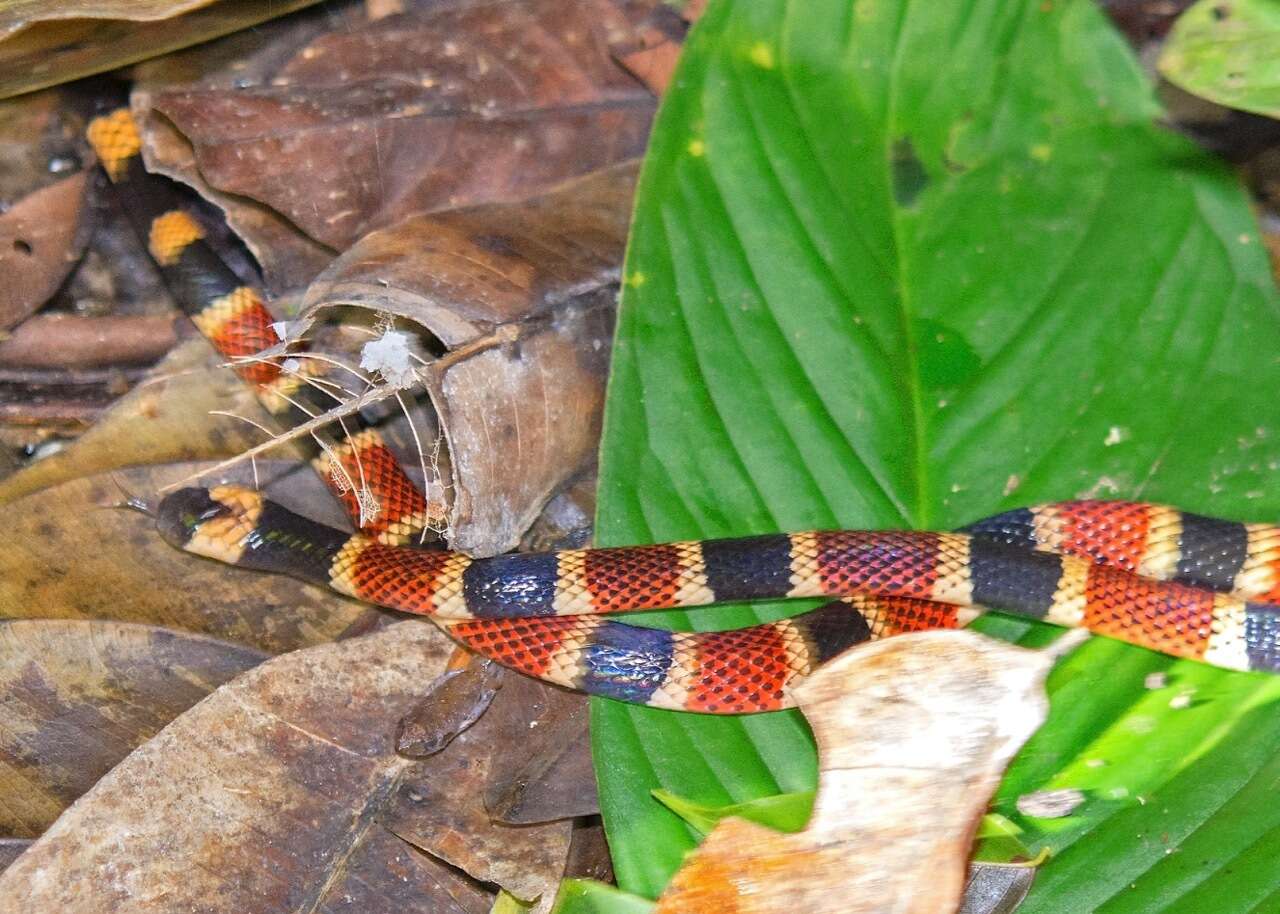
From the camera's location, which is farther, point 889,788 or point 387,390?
point 387,390

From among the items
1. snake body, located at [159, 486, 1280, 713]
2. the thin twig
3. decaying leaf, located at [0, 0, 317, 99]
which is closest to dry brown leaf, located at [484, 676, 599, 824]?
snake body, located at [159, 486, 1280, 713]

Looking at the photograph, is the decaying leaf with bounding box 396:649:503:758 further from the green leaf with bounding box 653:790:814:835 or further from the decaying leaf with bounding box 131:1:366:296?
the decaying leaf with bounding box 131:1:366:296

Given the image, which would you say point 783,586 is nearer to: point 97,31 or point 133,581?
point 133,581

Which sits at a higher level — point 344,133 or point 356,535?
point 344,133

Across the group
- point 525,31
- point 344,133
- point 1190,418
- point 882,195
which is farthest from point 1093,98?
point 344,133

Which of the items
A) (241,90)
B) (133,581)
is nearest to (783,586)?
(133,581)

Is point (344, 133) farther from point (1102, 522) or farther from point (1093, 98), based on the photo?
point (1102, 522)

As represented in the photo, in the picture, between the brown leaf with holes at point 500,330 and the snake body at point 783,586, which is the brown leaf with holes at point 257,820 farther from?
the brown leaf with holes at point 500,330
